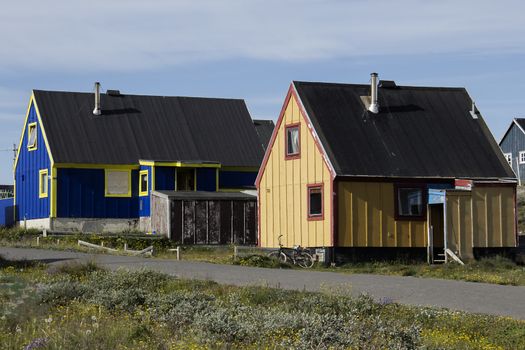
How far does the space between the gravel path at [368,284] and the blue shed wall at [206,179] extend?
1746 centimetres

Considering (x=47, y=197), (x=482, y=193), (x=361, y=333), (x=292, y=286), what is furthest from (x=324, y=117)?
(x=361, y=333)

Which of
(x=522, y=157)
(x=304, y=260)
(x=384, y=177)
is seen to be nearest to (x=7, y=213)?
(x=304, y=260)

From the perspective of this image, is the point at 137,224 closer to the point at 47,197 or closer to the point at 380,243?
the point at 47,197

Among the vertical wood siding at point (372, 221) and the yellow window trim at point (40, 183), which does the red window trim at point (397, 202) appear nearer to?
the vertical wood siding at point (372, 221)

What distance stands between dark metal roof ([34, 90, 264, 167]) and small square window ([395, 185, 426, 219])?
57.5 feet

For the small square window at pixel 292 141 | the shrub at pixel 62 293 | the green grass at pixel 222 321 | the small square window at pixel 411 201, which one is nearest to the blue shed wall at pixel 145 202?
the small square window at pixel 292 141

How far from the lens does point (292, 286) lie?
23.1m

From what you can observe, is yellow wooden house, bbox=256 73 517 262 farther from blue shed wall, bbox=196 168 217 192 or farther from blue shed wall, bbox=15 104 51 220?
blue shed wall, bbox=15 104 51 220

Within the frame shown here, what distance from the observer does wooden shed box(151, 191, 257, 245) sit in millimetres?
44625

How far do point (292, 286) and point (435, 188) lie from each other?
1420 cm

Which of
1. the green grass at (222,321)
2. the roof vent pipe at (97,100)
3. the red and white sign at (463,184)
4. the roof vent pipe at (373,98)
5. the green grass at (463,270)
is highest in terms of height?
the roof vent pipe at (97,100)

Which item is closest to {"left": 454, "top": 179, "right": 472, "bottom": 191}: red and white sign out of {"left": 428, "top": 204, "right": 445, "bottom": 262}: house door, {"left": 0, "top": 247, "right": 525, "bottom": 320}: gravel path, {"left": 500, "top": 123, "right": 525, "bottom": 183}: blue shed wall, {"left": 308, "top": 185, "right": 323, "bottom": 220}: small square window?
{"left": 428, "top": 204, "right": 445, "bottom": 262}: house door

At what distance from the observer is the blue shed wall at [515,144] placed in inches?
2914

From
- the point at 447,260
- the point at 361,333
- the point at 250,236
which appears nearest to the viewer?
the point at 361,333
